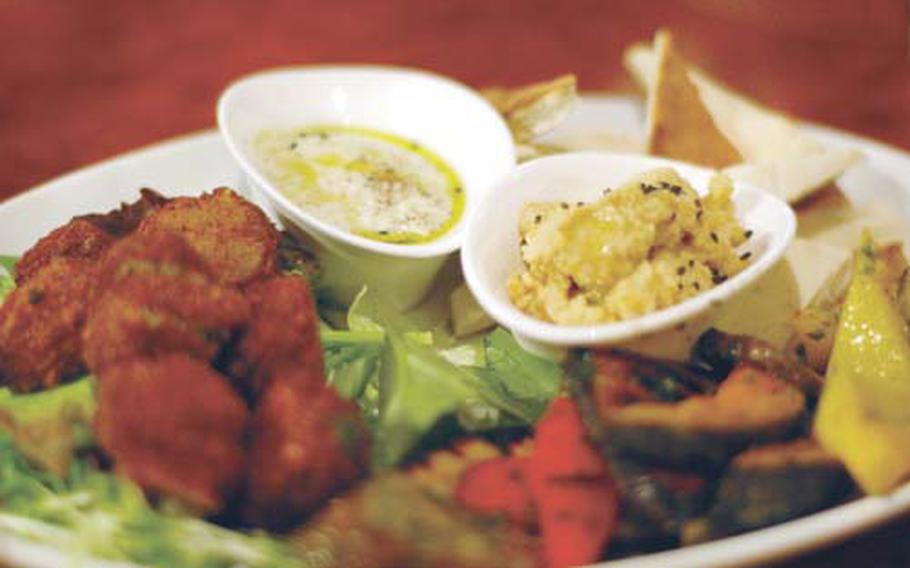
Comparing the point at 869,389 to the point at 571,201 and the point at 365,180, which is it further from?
the point at 365,180

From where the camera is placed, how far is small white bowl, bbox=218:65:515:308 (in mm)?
2795

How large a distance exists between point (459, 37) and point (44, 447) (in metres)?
4.22

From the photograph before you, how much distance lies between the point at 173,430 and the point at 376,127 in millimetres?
1744

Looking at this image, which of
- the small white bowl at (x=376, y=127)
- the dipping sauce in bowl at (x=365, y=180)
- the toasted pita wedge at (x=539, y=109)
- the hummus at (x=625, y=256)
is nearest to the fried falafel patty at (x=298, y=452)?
the hummus at (x=625, y=256)

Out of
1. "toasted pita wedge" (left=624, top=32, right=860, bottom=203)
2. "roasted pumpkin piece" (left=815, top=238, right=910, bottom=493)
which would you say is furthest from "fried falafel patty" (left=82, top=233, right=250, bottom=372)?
"toasted pita wedge" (left=624, top=32, right=860, bottom=203)

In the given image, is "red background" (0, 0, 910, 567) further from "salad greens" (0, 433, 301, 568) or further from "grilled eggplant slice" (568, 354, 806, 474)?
"grilled eggplant slice" (568, 354, 806, 474)

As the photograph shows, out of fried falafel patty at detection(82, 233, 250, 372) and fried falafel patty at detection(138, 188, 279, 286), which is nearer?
fried falafel patty at detection(82, 233, 250, 372)

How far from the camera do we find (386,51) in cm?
586

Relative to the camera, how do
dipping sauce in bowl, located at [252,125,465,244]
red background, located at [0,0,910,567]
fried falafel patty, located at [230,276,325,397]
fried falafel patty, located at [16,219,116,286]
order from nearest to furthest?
fried falafel patty, located at [230,276,325,397] → fried falafel patty, located at [16,219,116,286] → dipping sauce in bowl, located at [252,125,465,244] → red background, located at [0,0,910,567]

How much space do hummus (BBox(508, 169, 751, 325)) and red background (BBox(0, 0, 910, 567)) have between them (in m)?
2.80

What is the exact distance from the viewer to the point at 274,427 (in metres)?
2.05

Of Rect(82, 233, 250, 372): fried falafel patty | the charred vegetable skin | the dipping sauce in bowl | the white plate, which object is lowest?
the white plate

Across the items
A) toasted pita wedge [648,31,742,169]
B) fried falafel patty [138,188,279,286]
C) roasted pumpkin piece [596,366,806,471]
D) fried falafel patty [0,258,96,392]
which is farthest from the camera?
toasted pita wedge [648,31,742,169]

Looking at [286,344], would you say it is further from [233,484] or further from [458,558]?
[458,558]
